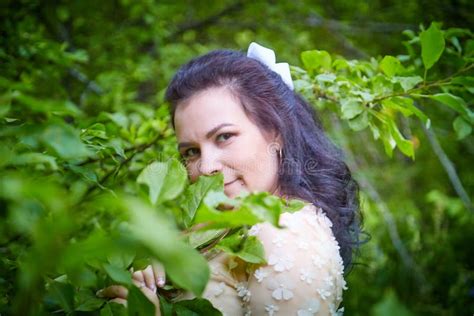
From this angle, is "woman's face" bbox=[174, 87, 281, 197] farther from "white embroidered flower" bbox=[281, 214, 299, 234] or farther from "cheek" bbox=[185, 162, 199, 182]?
"white embroidered flower" bbox=[281, 214, 299, 234]

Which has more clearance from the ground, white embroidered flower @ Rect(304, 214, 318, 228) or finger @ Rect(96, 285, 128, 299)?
finger @ Rect(96, 285, 128, 299)

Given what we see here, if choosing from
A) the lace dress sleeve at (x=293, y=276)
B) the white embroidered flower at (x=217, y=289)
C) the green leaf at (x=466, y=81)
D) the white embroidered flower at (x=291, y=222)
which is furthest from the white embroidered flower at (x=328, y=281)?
the green leaf at (x=466, y=81)

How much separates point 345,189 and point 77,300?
1009 mm

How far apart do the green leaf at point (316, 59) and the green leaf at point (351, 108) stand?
0.23 meters

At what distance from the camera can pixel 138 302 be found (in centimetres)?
62

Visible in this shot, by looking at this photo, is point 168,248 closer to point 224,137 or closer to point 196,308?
point 196,308

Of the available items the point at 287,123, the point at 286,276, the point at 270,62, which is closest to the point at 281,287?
the point at 286,276

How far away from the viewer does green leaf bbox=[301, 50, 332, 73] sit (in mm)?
1468

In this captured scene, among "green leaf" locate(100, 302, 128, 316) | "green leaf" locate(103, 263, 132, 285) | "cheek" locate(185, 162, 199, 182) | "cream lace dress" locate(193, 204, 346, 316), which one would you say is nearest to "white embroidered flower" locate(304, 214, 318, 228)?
"cream lace dress" locate(193, 204, 346, 316)

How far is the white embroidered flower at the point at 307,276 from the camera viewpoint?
1.03 metres

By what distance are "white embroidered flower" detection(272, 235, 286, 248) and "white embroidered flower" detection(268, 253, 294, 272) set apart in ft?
0.08

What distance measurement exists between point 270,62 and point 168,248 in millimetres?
1292

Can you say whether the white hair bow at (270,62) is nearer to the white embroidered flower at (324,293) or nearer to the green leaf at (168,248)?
the white embroidered flower at (324,293)

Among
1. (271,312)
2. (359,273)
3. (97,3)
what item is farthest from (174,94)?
(359,273)
